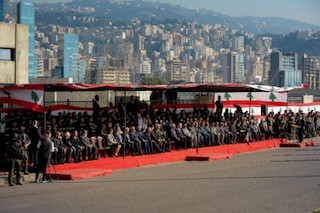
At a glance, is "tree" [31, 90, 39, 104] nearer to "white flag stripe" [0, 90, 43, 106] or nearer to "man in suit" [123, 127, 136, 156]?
"white flag stripe" [0, 90, 43, 106]

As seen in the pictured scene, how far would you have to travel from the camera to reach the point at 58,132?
2450 cm

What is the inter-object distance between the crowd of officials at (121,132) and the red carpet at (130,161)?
1.86ft

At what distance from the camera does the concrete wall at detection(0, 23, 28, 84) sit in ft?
160

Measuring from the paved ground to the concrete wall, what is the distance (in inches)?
992

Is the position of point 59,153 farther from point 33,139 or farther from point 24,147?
point 24,147

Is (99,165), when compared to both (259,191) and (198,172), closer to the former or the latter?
(198,172)

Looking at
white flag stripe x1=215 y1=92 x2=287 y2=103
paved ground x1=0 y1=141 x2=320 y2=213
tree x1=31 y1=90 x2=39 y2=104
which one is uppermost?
white flag stripe x1=215 y1=92 x2=287 y2=103

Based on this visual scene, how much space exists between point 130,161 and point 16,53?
1019 inches

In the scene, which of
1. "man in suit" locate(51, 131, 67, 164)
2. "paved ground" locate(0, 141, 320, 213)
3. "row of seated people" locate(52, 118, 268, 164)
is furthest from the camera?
"row of seated people" locate(52, 118, 268, 164)

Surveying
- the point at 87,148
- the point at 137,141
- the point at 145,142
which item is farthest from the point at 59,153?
the point at 145,142

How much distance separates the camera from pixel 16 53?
163ft

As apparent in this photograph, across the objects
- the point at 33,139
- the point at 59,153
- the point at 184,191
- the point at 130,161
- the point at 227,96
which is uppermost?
the point at 227,96

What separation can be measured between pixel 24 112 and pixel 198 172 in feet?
28.9

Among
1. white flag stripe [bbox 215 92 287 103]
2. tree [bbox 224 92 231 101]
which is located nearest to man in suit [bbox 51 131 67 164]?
white flag stripe [bbox 215 92 287 103]
